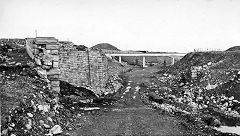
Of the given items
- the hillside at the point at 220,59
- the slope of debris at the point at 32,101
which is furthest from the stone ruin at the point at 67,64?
the hillside at the point at 220,59

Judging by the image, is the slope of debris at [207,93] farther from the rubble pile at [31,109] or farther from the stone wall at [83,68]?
the rubble pile at [31,109]

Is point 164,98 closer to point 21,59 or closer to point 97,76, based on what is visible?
point 97,76

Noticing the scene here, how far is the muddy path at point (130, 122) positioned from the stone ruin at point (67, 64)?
10.3ft

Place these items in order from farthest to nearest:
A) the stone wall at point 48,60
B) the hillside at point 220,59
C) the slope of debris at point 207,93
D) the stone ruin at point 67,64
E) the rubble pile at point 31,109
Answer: the hillside at point 220,59 < the slope of debris at point 207,93 < the stone ruin at point 67,64 < the stone wall at point 48,60 < the rubble pile at point 31,109

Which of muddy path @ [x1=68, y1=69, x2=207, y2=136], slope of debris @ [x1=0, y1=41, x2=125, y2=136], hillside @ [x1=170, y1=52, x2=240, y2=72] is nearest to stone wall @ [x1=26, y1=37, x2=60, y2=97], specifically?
slope of debris @ [x1=0, y1=41, x2=125, y2=136]

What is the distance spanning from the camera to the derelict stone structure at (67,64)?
16.5 m

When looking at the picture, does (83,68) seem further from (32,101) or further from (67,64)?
(32,101)

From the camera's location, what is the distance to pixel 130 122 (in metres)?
14.3

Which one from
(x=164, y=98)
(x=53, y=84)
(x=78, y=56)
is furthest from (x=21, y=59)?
(x=164, y=98)

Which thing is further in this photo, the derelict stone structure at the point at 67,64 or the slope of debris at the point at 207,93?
the slope of debris at the point at 207,93

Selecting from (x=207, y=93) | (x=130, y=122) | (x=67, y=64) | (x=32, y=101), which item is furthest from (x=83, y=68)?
(x=207, y=93)

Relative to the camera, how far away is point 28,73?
1567 cm

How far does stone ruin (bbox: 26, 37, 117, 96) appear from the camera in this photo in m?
16.5

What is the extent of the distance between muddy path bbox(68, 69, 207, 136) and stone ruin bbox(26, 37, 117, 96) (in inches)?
124
